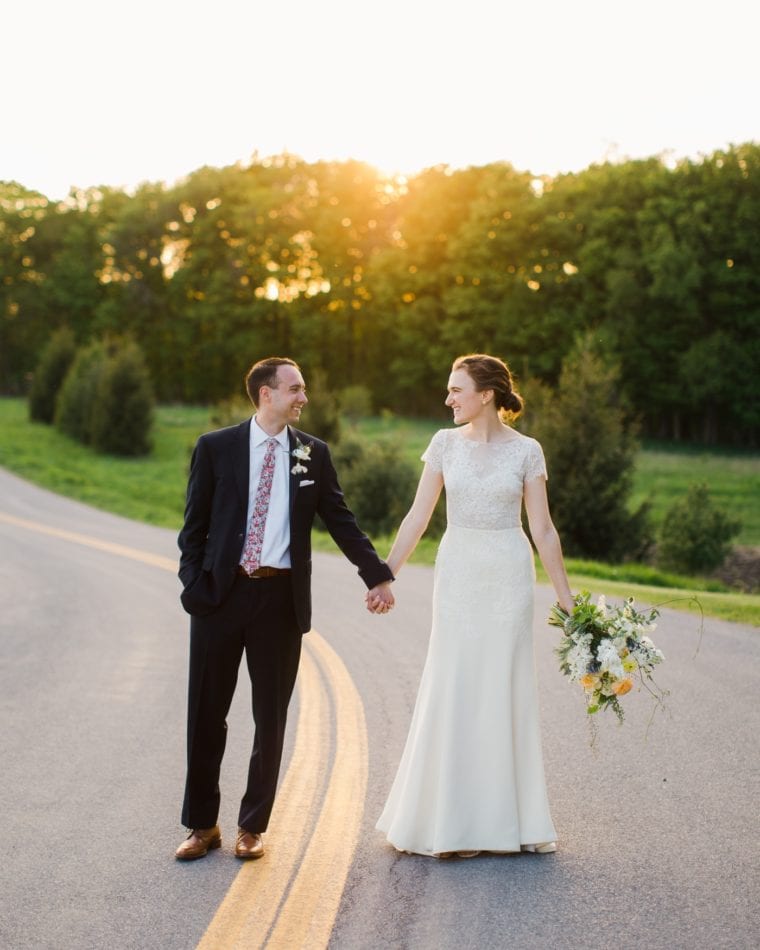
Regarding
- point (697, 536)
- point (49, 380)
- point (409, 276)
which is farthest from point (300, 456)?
point (409, 276)

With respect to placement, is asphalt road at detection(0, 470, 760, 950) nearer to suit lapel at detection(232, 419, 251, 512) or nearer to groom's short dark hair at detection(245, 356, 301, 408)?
suit lapel at detection(232, 419, 251, 512)

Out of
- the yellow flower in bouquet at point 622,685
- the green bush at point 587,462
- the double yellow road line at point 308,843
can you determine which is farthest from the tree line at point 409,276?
the yellow flower in bouquet at point 622,685

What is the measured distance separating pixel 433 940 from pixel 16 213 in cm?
8321

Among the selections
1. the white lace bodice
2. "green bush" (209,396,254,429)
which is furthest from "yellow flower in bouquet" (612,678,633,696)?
"green bush" (209,396,254,429)

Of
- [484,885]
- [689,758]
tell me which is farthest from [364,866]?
[689,758]

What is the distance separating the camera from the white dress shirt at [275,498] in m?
5.21

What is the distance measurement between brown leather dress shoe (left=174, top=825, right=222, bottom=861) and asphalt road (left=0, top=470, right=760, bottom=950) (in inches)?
2.3

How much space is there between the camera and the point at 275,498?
207 inches

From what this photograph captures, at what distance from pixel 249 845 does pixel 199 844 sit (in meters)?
0.24

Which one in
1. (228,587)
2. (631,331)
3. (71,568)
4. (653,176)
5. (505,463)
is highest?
Result: (653,176)

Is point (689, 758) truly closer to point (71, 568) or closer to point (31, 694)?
point (31, 694)

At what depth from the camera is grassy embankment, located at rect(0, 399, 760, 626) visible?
2194 centimetres

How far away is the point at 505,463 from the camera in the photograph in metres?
5.50

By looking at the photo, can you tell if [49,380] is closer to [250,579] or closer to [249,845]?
[250,579]
